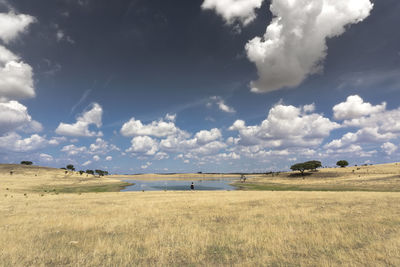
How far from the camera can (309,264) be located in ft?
28.6

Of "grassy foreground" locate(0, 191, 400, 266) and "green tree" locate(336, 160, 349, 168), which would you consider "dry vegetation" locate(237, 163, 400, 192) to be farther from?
"green tree" locate(336, 160, 349, 168)

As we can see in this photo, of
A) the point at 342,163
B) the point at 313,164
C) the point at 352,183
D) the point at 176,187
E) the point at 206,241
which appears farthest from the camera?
the point at 342,163

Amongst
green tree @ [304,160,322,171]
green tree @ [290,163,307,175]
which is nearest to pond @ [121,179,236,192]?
green tree @ [290,163,307,175]

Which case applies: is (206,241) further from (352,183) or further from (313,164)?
(313,164)

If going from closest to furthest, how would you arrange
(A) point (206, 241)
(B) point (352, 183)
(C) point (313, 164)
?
(A) point (206, 241)
(B) point (352, 183)
(C) point (313, 164)

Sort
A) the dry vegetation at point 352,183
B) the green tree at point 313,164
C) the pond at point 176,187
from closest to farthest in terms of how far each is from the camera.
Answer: the dry vegetation at point 352,183
the pond at point 176,187
the green tree at point 313,164

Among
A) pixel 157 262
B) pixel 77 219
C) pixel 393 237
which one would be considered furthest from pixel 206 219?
pixel 393 237

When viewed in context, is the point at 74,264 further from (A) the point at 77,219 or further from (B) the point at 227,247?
(A) the point at 77,219

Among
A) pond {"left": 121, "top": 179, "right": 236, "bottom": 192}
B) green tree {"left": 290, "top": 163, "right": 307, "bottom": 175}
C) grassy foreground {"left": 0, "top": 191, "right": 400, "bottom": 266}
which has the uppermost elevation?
green tree {"left": 290, "top": 163, "right": 307, "bottom": 175}

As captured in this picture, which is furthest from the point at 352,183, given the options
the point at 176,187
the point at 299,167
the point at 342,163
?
the point at 342,163

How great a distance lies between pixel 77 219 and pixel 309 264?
1686 centimetres

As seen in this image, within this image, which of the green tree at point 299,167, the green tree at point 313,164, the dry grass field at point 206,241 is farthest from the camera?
Answer: the green tree at point 299,167

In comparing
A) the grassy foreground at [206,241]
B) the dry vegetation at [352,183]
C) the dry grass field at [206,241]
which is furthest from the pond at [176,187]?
the dry grass field at [206,241]

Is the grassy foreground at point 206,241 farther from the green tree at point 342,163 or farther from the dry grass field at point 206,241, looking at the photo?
the green tree at point 342,163
